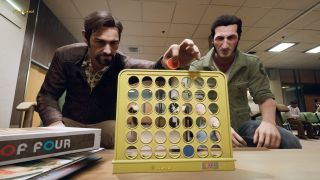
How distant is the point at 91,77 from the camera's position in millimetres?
1005

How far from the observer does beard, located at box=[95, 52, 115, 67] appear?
90cm

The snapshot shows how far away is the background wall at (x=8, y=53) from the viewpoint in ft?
7.74

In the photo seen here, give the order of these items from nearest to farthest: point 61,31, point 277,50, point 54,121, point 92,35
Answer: point 54,121, point 92,35, point 61,31, point 277,50

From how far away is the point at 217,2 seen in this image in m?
3.02

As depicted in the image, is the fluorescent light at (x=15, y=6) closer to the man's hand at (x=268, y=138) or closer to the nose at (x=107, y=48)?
the nose at (x=107, y=48)

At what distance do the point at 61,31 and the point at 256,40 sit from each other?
3.86 m

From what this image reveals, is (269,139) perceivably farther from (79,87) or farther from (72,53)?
(72,53)

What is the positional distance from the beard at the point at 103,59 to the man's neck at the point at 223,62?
1.90 ft

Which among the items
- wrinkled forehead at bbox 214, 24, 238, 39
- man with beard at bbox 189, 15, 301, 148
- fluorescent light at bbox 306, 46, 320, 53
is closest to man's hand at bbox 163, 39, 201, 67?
man with beard at bbox 189, 15, 301, 148

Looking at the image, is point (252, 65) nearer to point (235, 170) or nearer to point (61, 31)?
point (235, 170)

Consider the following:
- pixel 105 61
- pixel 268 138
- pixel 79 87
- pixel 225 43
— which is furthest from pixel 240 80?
pixel 79 87

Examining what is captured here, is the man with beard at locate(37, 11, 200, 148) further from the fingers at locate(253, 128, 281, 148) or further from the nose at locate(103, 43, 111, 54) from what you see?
the fingers at locate(253, 128, 281, 148)

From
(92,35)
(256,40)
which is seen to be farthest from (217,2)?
(92,35)

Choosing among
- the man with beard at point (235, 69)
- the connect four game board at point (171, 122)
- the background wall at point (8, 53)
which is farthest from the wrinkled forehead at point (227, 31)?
the background wall at point (8, 53)
